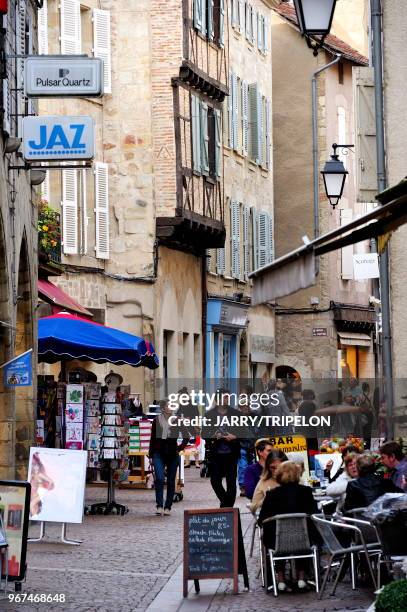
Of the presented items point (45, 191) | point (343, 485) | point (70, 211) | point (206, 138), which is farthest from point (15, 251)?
point (206, 138)

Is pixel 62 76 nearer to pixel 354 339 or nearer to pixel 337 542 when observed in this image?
pixel 337 542

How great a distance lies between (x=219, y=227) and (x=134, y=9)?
5845 millimetres

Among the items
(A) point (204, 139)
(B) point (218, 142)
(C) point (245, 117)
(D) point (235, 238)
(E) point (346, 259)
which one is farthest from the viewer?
(E) point (346, 259)

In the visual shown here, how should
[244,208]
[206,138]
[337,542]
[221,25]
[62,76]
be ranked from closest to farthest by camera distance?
[337,542] < [62,76] < [206,138] < [221,25] < [244,208]

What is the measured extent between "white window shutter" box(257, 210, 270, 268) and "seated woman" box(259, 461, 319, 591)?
31657 mm

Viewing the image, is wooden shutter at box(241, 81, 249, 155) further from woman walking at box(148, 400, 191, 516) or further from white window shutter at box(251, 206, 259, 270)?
woman walking at box(148, 400, 191, 516)

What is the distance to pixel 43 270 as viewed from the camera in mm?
27641

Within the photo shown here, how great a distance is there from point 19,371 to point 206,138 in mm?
19930

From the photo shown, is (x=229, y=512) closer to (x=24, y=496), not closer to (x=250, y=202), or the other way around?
(x=24, y=496)

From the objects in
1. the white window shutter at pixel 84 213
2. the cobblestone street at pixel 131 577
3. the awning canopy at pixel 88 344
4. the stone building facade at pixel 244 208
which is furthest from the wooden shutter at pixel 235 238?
the cobblestone street at pixel 131 577

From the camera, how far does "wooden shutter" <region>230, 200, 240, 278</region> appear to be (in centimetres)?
4328

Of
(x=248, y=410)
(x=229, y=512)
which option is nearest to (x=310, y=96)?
(x=248, y=410)

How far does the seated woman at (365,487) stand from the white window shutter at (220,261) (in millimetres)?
28057

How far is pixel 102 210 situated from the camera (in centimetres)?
3531
